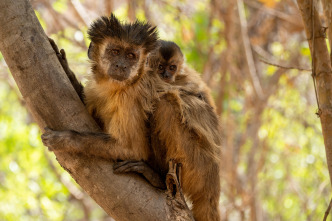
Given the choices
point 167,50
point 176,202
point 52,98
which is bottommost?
point 176,202

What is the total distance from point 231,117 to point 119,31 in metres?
5.81

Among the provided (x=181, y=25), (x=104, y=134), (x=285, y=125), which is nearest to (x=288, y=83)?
(x=285, y=125)

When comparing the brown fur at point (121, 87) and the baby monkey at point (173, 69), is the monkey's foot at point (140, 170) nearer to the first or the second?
the brown fur at point (121, 87)

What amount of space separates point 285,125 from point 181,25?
11.4 feet

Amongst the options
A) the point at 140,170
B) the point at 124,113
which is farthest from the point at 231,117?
the point at 140,170

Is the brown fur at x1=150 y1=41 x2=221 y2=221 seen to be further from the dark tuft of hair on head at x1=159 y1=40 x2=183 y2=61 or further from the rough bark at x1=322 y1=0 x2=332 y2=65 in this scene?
the rough bark at x1=322 y1=0 x2=332 y2=65

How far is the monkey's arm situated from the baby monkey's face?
203 centimetres

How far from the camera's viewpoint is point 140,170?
3615mm

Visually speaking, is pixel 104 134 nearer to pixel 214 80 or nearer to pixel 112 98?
pixel 112 98

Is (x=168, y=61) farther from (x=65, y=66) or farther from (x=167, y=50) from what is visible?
(x=65, y=66)

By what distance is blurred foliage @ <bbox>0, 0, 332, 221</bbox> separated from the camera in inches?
343

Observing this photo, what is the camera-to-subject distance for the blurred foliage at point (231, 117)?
28.6ft

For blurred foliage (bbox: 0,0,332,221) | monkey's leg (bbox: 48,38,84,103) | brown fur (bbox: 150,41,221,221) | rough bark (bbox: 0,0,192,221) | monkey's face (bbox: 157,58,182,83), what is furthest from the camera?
blurred foliage (bbox: 0,0,332,221)

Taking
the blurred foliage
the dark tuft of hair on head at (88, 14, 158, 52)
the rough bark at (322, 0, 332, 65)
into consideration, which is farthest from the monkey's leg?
the blurred foliage
